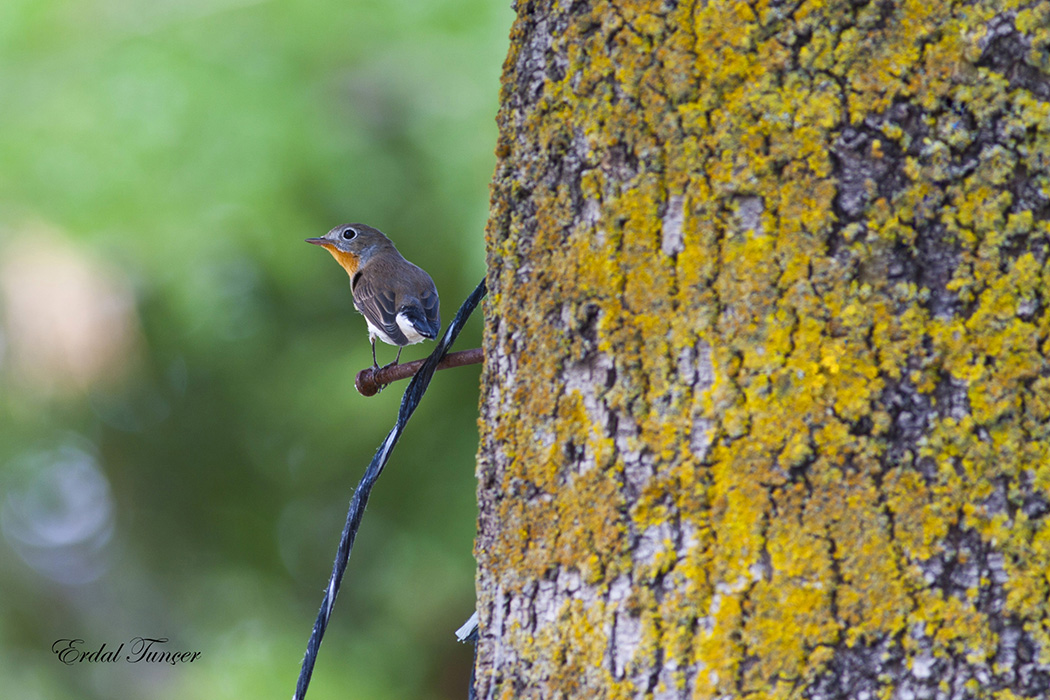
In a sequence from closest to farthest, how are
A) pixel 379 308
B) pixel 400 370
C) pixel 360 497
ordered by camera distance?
1. pixel 360 497
2. pixel 400 370
3. pixel 379 308

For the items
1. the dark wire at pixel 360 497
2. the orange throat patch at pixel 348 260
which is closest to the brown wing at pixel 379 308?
the orange throat patch at pixel 348 260

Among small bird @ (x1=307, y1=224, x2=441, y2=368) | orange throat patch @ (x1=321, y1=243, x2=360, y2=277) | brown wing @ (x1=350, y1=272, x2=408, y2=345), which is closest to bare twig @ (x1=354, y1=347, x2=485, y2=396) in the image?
small bird @ (x1=307, y1=224, x2=441, y2=368)

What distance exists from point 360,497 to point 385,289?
2.25 meters

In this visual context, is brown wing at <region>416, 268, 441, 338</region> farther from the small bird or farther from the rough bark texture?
the rough bark texture

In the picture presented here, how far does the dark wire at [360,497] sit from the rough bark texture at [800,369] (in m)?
0.45

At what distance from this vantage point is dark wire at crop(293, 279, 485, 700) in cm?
167

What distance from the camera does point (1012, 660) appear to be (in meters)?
1.07

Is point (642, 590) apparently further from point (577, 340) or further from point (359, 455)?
point (359, 455)

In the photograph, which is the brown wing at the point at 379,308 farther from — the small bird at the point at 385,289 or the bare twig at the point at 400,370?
the bare twig at the point at 400,370

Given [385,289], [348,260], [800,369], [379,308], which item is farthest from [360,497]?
[348,260]

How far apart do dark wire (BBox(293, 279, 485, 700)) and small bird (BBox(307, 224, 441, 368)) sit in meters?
1.57

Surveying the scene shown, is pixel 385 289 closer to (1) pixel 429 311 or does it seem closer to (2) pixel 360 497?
(1) pixel 429 311

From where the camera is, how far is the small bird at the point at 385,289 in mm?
3664

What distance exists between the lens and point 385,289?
153 inches
